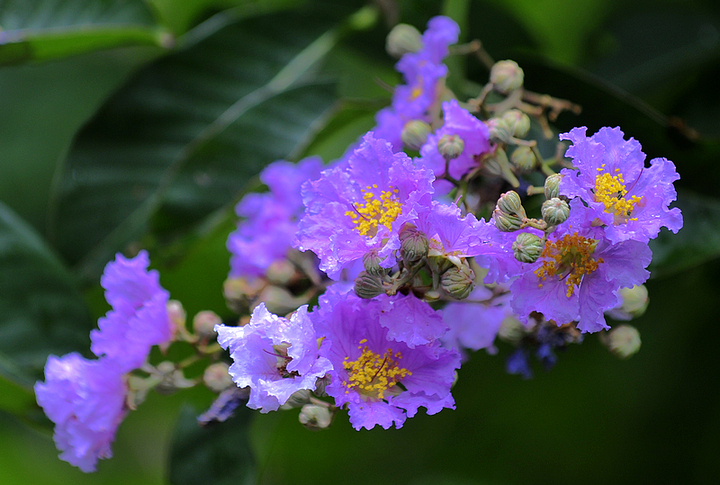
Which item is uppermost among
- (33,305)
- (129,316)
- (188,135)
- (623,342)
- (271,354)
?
(623,342)

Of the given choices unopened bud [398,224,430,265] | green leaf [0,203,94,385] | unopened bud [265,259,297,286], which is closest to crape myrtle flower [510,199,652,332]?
unopened bud [398,224,430,265]

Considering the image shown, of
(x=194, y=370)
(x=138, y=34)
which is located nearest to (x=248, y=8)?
(x=138, y=34)

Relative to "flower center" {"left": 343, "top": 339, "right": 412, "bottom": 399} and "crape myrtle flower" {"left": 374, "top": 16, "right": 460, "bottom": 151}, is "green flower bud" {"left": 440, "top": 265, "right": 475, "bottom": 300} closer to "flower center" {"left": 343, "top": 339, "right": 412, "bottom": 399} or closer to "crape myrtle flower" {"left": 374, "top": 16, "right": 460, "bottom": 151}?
"flower center" {"left": 343, "top": 339, "right": 412, "bottom": 399}

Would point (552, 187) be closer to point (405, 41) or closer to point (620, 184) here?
point (620, 184)

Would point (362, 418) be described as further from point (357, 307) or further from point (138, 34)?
point (138, 34)

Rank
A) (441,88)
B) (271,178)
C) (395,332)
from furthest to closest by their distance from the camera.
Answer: (271,178) → (441,88) → (395,332)

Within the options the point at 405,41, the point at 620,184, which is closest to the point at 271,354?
the point at 620,184
